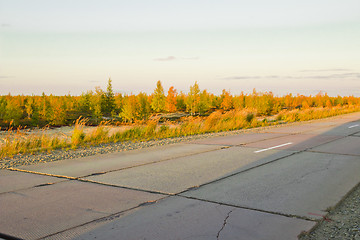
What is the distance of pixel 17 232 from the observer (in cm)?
419

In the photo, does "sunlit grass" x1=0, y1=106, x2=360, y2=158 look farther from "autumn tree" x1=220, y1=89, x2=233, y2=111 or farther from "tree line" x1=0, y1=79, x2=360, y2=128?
"autumn tree" x1=220, y1=89, x2=233, y2=111

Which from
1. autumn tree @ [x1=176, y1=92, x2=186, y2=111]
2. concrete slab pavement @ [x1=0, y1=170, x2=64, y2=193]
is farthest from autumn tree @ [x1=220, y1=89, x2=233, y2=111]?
concrete slab pavement @ [x1=0, y1=170, x2=64, y2=193]

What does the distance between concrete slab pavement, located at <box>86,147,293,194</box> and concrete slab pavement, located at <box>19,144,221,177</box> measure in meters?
0.55

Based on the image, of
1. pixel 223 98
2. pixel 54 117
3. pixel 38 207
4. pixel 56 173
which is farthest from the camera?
pixel 223 98

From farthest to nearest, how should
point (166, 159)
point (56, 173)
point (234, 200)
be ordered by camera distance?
point (166, 159) < point (56, 173) < point (234, 200)

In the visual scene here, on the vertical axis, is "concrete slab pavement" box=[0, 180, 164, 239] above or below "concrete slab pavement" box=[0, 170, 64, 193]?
below

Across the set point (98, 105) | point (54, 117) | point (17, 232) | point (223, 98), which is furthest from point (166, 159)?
point (223, 98)

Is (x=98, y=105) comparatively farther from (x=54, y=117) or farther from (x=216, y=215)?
(x=216, y=215)

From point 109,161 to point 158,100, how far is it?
215 ft

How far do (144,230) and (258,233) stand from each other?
144 cm

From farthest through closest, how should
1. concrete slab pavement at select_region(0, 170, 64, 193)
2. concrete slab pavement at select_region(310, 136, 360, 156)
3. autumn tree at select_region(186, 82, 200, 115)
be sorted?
autumn tree at select_region(186, 82, 200, 115) < concrete slab pavement at select_region(310, 136, 360, 156) < concrete slab pavement at select_region(0, 170, 64, 193)

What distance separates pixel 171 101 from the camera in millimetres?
75438

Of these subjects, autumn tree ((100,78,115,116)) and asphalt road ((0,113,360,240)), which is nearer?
asphalt road ((0,113,360,240))

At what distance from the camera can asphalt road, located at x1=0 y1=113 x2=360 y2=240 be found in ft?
14.0
